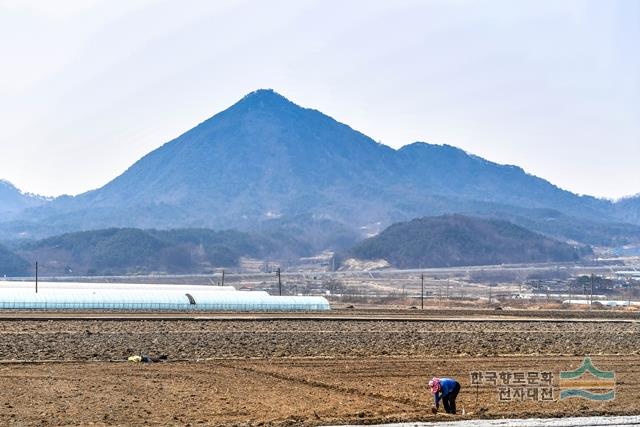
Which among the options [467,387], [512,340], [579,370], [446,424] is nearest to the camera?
[446,424]

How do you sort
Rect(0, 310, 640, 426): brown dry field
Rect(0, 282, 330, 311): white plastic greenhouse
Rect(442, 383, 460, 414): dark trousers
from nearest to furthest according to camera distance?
Rect(442, 383, 460, 414): dark trousers
Rect(0, 310, 640, 426): brown dry field
Rect(0, 282, 330, 311): white plastic greenhouse

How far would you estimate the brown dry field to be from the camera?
23.9 meters

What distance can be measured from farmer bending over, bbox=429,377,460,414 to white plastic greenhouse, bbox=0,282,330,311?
173 ft

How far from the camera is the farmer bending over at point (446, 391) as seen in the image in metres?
23.1

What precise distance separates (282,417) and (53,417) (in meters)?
5.86

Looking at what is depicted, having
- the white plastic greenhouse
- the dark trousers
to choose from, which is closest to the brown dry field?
the dark trousers

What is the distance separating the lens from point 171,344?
134 feet

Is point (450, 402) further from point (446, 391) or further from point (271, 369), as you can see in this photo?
point (271, 369)

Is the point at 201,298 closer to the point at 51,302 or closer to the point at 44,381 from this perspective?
the point at 51,302

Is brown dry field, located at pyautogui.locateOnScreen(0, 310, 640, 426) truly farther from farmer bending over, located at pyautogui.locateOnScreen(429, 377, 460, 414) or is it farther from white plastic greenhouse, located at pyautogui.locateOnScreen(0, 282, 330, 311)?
white plastic greenhouse, located at pyautogui.locateOnScreen(0, 282, 330, 311)

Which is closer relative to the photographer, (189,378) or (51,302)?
(189,378)

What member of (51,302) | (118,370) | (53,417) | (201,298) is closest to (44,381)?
(118,370)

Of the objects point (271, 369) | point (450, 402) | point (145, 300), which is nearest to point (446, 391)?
point (450, 402)

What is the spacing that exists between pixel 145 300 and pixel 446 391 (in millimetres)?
54643
